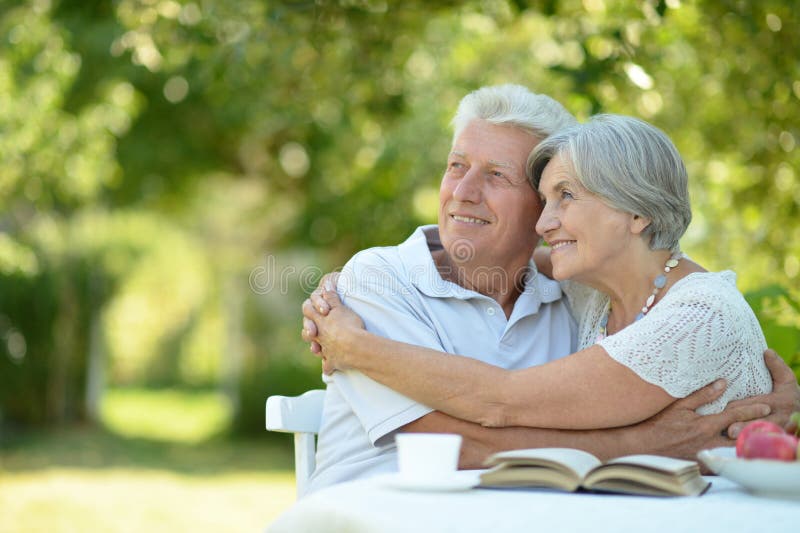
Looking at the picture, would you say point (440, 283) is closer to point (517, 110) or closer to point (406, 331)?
point (406, 331)

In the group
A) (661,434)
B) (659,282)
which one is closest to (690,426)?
(661,434)

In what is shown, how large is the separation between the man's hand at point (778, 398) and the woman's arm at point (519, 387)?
0.56 ft

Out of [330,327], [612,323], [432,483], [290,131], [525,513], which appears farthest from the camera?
[290,131]

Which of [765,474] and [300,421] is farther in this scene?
Result: [300,421]

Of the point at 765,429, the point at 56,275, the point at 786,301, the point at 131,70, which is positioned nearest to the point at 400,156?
the point at 131,70

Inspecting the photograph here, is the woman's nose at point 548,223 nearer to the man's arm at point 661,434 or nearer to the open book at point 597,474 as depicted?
Result: the man's arm at point 661,434

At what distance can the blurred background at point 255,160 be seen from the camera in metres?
→ 4.85

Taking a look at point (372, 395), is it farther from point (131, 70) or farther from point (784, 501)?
point (131, 70)

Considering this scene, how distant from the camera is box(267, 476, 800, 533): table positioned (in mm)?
1479

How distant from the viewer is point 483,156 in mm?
2701

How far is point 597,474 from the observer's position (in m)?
1.65

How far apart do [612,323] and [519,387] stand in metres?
0.53

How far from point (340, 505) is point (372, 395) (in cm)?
73

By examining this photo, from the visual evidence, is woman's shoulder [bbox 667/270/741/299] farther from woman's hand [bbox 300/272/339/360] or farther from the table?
woman's hand [bbox 300/272/339/360]
